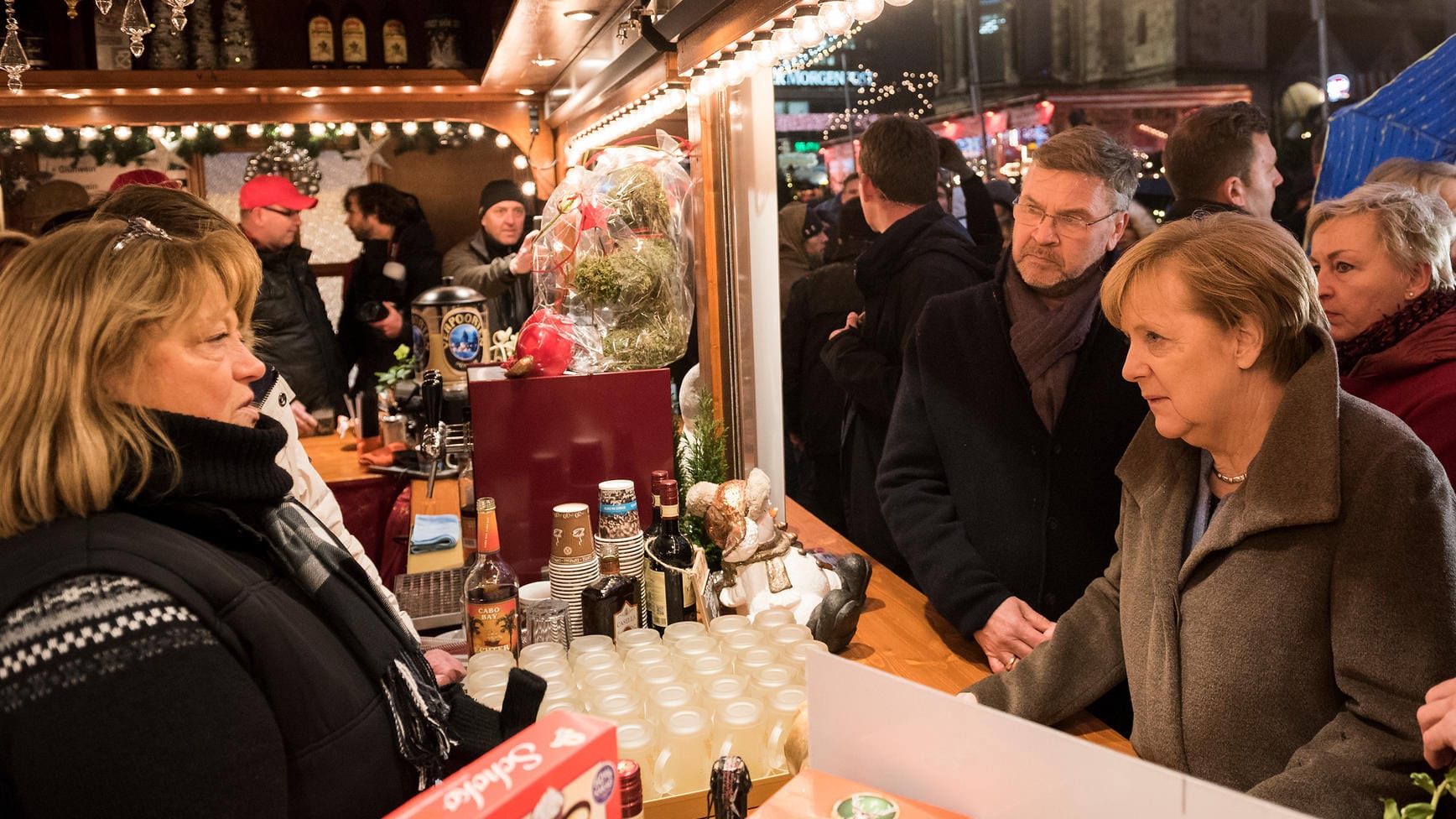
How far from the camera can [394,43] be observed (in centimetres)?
559

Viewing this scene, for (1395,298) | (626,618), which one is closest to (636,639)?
(626,618)

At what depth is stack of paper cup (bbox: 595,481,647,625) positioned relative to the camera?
2.01m

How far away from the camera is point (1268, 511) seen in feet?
4.27

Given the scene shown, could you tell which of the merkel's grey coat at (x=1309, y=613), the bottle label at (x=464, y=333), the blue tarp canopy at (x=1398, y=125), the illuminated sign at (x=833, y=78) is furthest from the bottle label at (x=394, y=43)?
the merkel's grey coat at (x=1309, y=613)

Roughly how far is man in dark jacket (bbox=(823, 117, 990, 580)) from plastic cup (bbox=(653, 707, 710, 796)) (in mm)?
1570

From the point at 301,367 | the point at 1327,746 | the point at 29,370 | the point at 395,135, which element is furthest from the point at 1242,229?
the point at 395,135

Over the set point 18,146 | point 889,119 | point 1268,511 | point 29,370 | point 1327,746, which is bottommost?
point 1327,746

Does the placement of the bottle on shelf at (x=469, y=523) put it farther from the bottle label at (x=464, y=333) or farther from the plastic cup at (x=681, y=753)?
the plastic cup at (x=681, y=753)

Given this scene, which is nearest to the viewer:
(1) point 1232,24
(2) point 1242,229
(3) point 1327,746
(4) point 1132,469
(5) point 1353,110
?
(3) point 1327,746

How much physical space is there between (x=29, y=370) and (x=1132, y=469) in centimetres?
146

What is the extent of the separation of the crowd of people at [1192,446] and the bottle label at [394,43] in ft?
11.9

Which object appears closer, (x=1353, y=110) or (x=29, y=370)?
(x=29, y=370)

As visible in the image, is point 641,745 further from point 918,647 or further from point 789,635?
point 918,647

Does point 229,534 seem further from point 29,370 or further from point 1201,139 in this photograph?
point 1201,139
